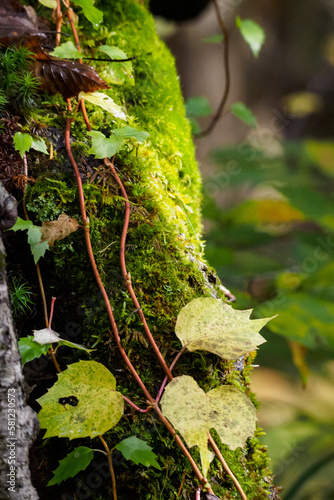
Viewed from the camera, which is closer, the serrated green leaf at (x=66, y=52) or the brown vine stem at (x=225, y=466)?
the brown vine stem at (x=225, y=466)

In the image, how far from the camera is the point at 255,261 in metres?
2.57

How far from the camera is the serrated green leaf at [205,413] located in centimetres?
75

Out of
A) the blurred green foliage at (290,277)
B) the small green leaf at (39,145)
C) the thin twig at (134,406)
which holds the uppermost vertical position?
the small green leaf at (39,145)

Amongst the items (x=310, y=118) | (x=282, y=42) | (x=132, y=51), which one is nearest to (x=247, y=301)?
(x=132, y=51)

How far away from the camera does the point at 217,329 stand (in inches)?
33.6

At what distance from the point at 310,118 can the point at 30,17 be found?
591cm

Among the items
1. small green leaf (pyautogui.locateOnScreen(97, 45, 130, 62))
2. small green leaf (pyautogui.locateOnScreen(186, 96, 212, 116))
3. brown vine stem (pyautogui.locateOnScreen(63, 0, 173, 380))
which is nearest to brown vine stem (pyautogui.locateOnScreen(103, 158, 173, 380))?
brown vine stem (pyautogui.locateOnScreen(63, 0, 173, 380))

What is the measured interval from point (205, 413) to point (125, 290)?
31cm

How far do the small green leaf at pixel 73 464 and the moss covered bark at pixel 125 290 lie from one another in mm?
32

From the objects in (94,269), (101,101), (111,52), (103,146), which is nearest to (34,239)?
(94,269)

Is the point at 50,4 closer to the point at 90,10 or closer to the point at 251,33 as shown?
the point at 90,10

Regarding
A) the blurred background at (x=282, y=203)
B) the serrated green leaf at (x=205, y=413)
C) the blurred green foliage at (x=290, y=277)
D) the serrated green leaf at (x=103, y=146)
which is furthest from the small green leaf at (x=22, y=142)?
the blurred green foliage at (x=290, y=277)

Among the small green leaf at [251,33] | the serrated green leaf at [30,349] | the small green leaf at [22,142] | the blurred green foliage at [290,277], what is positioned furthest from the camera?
the blurred green foliage at [290,277]

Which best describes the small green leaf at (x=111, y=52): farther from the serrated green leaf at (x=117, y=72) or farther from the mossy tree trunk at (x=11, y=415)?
the mossy tree trunk at (x=11, y=415)
